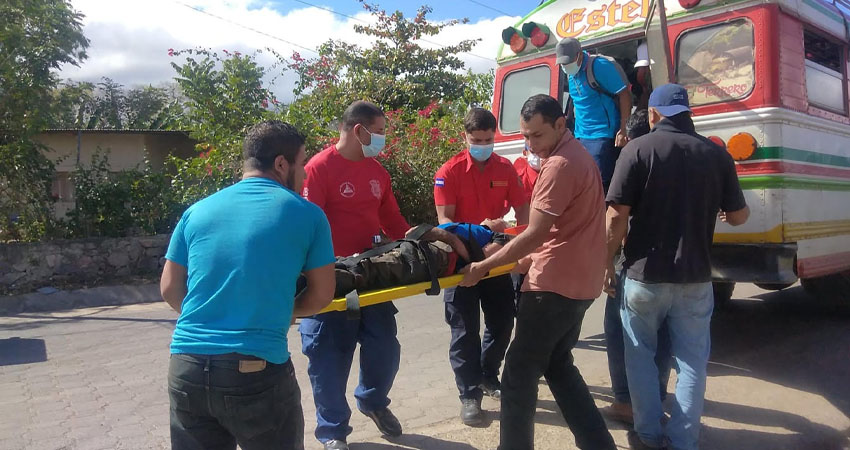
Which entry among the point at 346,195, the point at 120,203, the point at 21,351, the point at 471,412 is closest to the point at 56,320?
the point at 21,351

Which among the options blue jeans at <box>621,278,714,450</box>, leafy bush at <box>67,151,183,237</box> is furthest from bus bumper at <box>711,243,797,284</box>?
leafy bush at <box>67,151,183,237</box>

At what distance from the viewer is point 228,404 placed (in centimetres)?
210

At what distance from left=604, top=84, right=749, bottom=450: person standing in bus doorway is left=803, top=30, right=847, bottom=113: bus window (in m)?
2.23

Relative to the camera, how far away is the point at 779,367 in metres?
5.12

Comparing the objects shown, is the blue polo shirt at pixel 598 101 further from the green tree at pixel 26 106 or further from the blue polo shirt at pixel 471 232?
the green tree at pixel 26 106

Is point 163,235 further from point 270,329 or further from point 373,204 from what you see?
point 270,329

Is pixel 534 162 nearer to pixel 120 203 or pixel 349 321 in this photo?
pixel 349 321

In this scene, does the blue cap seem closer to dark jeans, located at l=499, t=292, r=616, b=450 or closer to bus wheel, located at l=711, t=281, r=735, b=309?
dark jeans, located at l=499, t=292, r=616, b=450

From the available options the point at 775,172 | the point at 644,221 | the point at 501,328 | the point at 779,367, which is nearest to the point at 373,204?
the point at 501,328

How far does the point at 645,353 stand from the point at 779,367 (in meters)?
2.41

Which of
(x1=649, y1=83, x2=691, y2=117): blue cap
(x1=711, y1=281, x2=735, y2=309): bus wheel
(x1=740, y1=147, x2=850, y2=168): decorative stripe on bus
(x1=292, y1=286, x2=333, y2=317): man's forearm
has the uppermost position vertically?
(x1=649, y1=83, x2=691, y2=117): blue cap

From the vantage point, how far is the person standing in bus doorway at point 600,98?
460 centimetres

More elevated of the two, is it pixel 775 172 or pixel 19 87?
pixel 19 87

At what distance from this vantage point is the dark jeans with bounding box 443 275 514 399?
13.0ft
